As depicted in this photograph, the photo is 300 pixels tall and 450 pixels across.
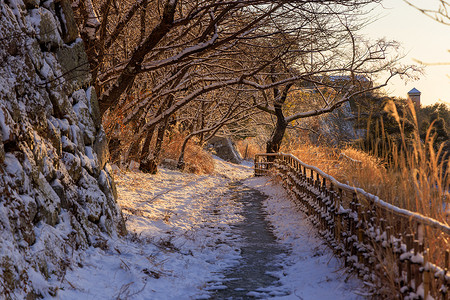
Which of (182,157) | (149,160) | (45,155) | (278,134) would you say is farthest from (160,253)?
(278,134)

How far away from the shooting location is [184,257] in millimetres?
6387

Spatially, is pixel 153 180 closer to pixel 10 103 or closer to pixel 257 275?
pixel 257 275

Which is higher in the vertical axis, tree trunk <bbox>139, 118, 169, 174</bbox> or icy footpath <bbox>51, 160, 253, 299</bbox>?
tree trunk <bbox>139, 118, 169, 174</bbox>

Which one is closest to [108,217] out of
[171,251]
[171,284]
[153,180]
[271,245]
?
[171,251]

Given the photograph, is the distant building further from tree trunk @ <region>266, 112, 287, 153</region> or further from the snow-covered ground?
tree trunk @ <region>266, 112, 287, 153</region>

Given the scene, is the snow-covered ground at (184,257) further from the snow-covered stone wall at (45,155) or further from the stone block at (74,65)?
the stone block at (74,65)

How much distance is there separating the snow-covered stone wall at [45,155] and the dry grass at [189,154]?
12.1 metres

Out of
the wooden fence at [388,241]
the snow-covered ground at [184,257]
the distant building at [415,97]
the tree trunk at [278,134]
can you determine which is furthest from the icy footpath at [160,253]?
the tree trunk at [278,134]

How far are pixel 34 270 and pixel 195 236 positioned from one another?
3937 mm

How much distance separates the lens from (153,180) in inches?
571

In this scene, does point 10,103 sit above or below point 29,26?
below

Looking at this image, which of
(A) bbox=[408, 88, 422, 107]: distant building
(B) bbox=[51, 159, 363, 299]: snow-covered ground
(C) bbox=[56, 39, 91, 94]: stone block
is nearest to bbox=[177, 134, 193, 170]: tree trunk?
(B) bbox=[51, 159, 363, 299]: snow-covered ground

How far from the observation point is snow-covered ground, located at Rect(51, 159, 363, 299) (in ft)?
15.7

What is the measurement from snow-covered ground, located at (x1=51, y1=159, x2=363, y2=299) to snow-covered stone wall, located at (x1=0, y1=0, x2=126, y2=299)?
1.07 feet
